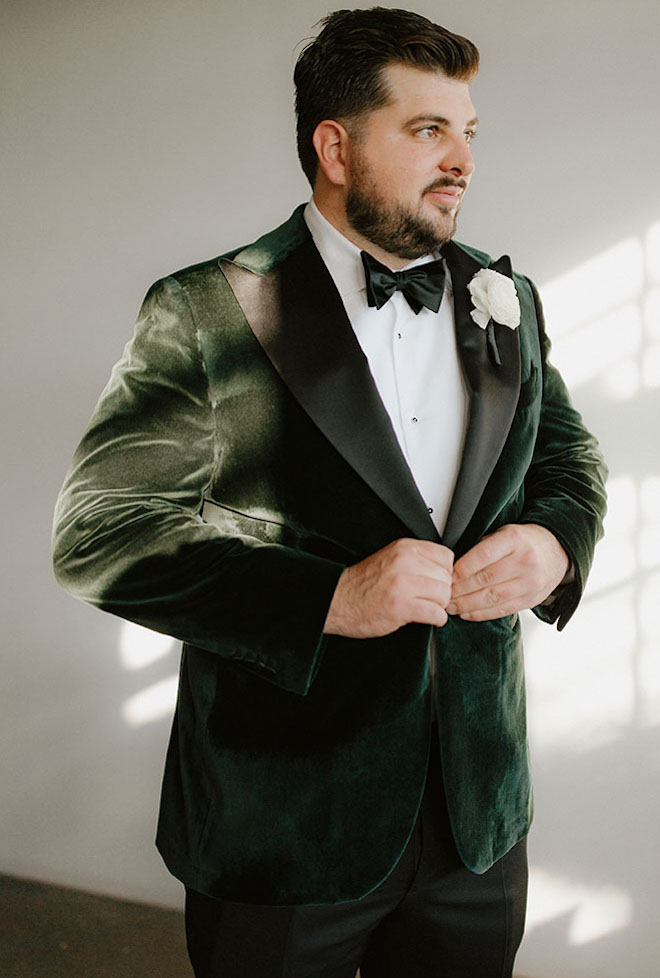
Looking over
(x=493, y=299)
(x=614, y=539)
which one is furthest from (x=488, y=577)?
(x=614, y=539)

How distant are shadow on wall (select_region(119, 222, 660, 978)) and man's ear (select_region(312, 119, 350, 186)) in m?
0.83

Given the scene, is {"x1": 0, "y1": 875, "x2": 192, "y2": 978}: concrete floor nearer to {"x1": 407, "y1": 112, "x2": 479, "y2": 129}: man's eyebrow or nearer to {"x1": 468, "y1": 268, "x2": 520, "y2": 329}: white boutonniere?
{"x1": 468, "y1": 268, "x2": 520, "y2": 329}: white boutonniere

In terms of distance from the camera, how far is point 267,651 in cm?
112

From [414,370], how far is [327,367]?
0.54 feet

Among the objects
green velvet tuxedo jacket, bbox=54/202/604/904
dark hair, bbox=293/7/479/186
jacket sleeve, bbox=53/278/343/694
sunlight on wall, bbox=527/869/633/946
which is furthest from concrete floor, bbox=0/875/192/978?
dark hair, bbox=293/7/479/186

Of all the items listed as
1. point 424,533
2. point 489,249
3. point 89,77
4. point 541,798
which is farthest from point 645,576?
point 89,77

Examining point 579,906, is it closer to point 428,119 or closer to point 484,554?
point 484,554

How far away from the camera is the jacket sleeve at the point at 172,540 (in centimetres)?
112

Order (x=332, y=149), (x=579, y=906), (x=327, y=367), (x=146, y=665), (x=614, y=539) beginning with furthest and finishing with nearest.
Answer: (x=146, y=665) → (x=579, y=906) → (x=614, y=539) → (x=332, y=149) → (x=327, y=367)

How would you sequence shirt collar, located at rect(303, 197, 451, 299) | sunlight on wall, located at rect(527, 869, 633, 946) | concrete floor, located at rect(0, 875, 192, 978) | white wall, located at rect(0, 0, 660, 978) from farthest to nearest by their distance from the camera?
concrete floor, located at rect(0, 875, 192, 978) → sunlight on wall, located at rect(527, 869, 633, 946) → white wall, located at rect(0, 0, 660, 978) → shirt collar, located at rect(303, 197, 451, 299)

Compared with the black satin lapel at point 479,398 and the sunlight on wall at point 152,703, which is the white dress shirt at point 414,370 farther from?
the sunlight on wall at point 152,703

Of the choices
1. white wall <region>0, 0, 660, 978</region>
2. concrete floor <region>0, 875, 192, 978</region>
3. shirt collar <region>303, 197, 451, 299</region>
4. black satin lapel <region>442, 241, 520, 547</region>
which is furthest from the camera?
concrete floor <region>0, 875, 192, 978</region>

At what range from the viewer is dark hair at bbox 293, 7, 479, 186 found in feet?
4.08

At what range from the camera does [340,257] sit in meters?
1.32
